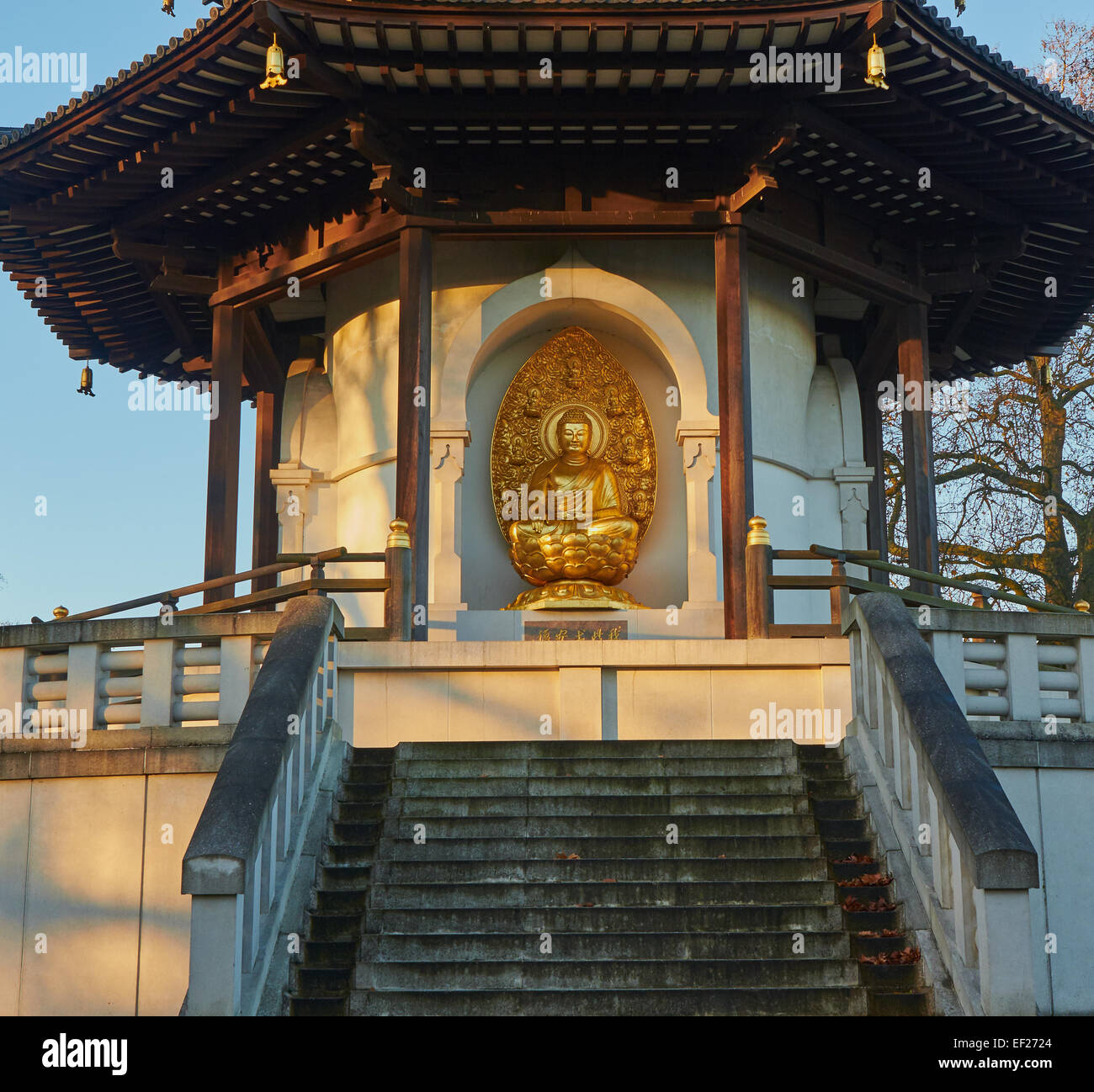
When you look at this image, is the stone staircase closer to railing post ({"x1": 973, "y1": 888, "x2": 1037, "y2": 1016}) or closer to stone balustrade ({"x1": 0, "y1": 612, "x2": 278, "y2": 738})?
railing post ({"x1": 973, "y1": 888, "x2": 1037, "y2": 1016})

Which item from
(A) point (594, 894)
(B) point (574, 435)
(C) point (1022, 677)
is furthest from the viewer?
(B) point (574, 435)

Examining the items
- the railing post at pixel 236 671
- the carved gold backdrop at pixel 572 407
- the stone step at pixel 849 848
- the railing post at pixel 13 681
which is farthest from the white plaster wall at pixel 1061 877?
the railing post at pixel 13 681

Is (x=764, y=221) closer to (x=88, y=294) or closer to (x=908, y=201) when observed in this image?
(x=908, y=201)

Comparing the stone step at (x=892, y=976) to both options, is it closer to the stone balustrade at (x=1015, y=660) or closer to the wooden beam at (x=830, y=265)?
the stone balustrade at (x=1015, y=660)

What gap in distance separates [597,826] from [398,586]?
3821 mm

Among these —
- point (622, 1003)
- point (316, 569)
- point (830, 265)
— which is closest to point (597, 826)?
point (622, 1003)

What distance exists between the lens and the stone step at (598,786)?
29.5 ft

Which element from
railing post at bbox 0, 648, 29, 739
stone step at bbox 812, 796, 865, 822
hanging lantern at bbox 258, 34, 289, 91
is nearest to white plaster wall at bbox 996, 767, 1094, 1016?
stone step at bbox 812, 796, 865, 822

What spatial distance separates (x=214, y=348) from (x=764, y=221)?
5.53 m

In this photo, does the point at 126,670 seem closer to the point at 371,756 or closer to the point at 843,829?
the point at 371,756

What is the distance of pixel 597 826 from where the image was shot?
28.3 feet

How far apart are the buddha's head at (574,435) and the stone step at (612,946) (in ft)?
25.1

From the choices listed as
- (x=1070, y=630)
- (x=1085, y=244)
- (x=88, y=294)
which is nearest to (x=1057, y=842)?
(x=1070, y=630)

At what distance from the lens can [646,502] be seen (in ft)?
48.8
